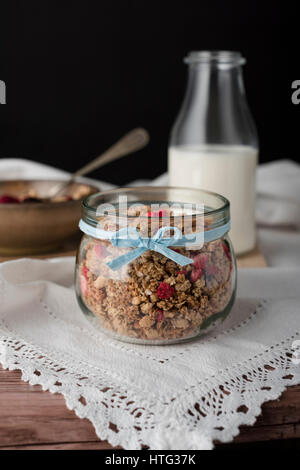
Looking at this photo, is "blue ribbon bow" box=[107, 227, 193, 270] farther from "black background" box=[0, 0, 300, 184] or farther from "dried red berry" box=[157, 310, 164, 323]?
"black background" box=[0, 0, 300, 184]

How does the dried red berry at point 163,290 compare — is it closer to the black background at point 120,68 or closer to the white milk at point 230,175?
the white milk at point 230,175

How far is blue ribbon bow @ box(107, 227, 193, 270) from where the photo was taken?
780 mm

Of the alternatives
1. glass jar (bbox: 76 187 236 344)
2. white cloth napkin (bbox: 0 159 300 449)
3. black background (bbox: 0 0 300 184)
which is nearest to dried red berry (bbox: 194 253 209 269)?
glass jar (bbox: 76 187 236 344)

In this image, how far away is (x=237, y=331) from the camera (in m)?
0.90

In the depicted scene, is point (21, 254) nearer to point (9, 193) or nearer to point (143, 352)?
point (9, 193)

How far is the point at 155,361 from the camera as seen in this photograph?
805 mm

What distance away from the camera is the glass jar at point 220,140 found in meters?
1.25

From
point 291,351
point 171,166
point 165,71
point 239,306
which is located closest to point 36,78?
point 165,71

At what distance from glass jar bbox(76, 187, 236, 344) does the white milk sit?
15.4 inches

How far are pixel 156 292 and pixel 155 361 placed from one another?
0.32 feet

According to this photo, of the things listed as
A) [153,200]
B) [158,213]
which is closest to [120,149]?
[153,200]

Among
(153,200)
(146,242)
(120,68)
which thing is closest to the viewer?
(146,242)

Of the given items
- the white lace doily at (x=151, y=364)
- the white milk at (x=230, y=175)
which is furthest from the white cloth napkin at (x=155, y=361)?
the white milk at (x=230, y=175)

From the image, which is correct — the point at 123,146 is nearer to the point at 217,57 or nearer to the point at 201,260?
the point at 217,57
